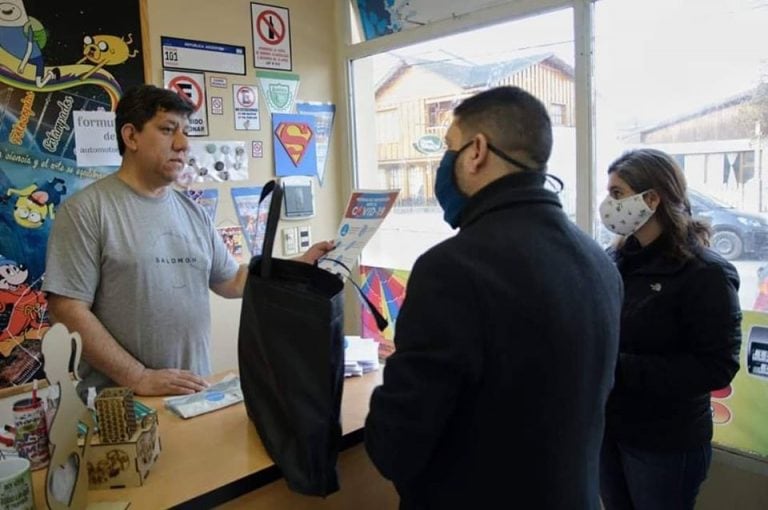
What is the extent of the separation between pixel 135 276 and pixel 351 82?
1.92 metres

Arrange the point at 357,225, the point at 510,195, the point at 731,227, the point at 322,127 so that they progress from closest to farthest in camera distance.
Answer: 1. the point at 510,195
2. the point at 357,225
3. the point at 731,227
4. the point at 322,127

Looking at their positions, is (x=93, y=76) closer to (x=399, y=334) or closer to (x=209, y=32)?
(x=209, y=32)

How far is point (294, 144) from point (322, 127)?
24 cm

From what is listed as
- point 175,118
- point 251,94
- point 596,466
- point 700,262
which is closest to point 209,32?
point 251,94

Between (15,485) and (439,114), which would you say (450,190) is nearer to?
(15,485)

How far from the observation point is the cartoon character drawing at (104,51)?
8.11 feet

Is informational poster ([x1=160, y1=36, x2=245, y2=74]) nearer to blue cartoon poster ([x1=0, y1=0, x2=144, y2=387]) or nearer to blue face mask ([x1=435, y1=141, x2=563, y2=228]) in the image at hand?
blue cartoon poster ([x1=0, y1=0, x2=144, y2=387])

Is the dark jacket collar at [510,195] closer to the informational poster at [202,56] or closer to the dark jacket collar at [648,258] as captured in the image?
the dark jacket collar at [648,258]

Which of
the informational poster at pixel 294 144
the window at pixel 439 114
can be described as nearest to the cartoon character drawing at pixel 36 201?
the informational poster at pixel 294 144

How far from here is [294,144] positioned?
3.23m

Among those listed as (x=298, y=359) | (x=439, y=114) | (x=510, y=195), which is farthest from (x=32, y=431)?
(x=439, y=114)

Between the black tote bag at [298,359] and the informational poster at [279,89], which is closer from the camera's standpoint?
the black tote bag at [298,359]

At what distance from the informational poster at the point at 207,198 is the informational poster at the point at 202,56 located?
559 mm

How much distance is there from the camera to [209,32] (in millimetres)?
2873
